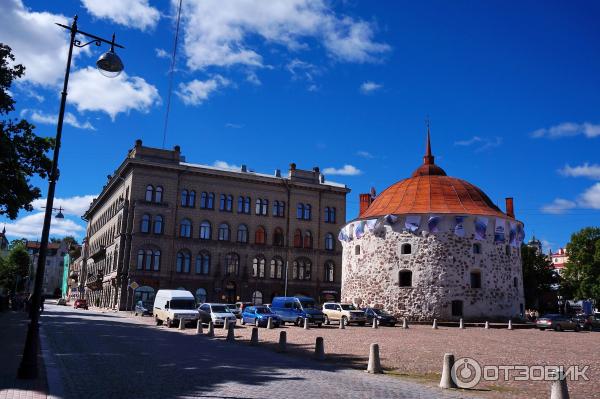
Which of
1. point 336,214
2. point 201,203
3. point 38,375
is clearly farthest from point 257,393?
point 336,214

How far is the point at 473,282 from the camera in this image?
153 ft

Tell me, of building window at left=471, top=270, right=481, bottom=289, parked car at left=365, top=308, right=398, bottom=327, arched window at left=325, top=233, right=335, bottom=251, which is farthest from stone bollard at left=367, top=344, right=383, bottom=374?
arched window at left=325, top=233, right=335, bottom=251

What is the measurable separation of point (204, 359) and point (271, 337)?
1004cm

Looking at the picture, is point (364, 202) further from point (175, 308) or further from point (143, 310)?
point (175, 308)

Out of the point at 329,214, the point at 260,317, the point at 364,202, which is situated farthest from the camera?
the point at 329,214

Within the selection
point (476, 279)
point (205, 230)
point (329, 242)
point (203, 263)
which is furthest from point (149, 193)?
point (476, 279)

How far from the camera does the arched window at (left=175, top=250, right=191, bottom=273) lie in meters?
60.2

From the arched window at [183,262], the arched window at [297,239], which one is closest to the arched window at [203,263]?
the arched window at [183,262]

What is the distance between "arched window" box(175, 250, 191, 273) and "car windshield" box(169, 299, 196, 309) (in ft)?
89.0

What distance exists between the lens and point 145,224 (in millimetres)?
59469

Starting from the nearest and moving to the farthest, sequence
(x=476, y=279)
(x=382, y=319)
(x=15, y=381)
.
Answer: (x=15, y=381) → (x=382, y=319) → (x=476, y=279)

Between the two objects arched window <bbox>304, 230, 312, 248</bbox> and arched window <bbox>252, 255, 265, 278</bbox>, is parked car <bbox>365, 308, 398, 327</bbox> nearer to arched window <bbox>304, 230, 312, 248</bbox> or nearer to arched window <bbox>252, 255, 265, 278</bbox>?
arched window <bbox>252, 255, 265, 278</bbox>

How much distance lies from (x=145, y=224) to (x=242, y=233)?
11.4 metres

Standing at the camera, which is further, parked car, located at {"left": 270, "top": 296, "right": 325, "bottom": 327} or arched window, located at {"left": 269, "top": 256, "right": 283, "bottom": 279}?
arched window, located at {"left": 269, "top": 256, "right": 283, "bottom": 279}
